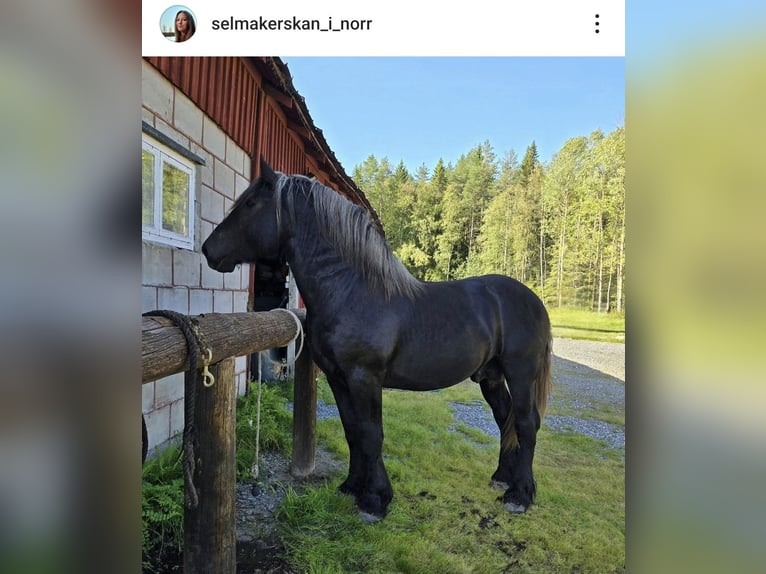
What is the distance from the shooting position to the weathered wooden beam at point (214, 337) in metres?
0.59


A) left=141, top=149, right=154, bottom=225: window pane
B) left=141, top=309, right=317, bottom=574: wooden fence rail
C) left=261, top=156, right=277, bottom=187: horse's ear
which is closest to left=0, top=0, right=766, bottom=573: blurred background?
left=141, top=309, right=317, bottom=574: wooden fence rail

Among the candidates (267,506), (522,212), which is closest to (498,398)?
(522,212)

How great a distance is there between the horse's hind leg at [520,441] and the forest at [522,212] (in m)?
0.39

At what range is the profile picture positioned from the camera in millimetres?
529

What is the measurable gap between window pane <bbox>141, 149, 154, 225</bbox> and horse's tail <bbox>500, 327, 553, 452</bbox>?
1316mm

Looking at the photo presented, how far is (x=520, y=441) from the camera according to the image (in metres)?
1.18

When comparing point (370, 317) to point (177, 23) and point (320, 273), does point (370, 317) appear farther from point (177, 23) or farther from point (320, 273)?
point (177, 23)

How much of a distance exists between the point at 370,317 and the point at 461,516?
0.60 meters
